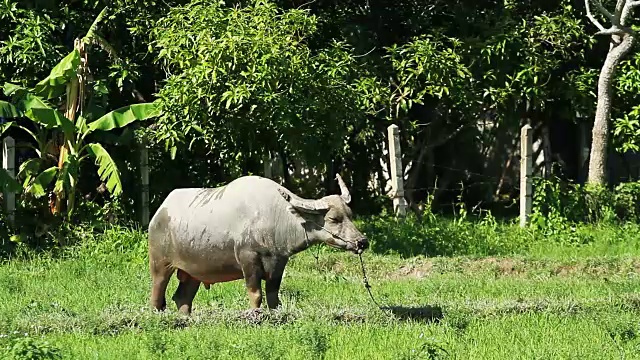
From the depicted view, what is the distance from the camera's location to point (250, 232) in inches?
375

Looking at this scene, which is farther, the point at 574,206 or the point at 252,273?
the point at 574,206

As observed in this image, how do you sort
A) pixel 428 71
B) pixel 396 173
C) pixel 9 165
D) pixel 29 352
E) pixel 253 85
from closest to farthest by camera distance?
pixel 29 352 → pixel 253 85 → pixel 9 165 → pixel 428 71 → pixel 396 173

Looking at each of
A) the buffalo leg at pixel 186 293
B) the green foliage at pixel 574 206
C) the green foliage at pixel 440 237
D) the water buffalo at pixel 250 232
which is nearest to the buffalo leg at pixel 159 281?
the water buffalo at pixel 250 232

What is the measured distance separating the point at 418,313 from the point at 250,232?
4.81 feet

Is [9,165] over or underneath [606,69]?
underneath

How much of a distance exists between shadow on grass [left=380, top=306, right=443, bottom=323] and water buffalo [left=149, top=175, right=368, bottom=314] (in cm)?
74

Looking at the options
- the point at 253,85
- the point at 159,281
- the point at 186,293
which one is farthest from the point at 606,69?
the point at 159,281

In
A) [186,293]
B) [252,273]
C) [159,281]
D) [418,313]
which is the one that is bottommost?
[418,313]

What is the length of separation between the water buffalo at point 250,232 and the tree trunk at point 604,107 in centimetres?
717

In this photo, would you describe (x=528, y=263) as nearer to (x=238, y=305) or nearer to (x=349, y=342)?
(x=238, y=305)

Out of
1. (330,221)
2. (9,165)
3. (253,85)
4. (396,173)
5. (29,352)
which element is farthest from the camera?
(396,173)

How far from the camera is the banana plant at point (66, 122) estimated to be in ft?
45.8

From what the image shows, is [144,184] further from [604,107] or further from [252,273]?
[252,273]

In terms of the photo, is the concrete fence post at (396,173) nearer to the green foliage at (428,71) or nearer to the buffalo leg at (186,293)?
the green foliage at (428,71)
